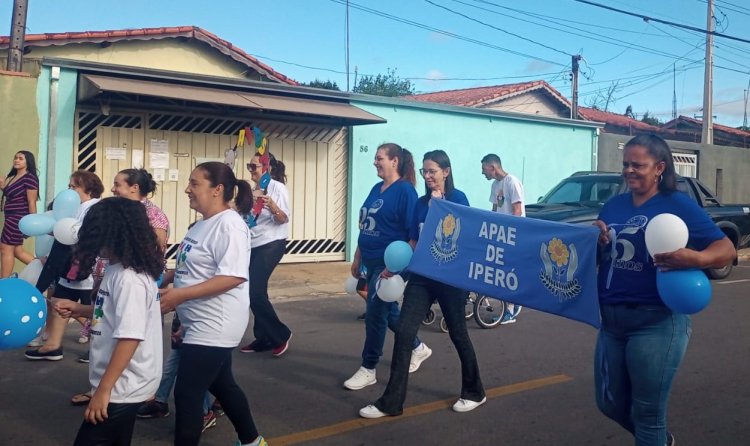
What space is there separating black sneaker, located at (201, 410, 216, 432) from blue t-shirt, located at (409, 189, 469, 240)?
1.94m

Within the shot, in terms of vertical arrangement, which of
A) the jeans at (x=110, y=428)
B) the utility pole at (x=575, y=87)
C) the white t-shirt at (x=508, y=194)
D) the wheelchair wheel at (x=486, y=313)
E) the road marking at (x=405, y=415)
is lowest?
the road marking at (x=405, y=415)

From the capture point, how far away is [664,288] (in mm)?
3361

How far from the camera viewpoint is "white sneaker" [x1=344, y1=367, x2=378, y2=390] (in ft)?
18.9

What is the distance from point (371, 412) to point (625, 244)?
90.6 inches

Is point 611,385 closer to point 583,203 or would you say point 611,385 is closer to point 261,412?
point 261,412

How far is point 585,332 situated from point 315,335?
3.07m

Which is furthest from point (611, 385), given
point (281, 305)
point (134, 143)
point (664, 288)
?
A: point (134, 143)

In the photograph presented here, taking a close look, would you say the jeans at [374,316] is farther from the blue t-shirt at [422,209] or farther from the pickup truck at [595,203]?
the pickup truck at [595,203]

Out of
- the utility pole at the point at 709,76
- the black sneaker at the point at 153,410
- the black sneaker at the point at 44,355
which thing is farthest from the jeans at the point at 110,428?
the utility pole at the point at 709,76

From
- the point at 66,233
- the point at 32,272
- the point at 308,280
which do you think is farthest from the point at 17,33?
the point at 66,233

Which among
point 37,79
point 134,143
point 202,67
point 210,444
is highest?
point 202,67

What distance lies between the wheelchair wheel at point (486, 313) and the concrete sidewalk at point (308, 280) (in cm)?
289

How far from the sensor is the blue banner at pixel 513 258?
4.16 meters

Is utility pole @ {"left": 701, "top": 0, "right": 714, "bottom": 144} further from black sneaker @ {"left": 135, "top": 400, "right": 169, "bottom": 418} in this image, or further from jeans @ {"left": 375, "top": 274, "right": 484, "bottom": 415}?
black sneaker @ {"left": 135, "top": 400, "right": 169, "bottom": 418}
